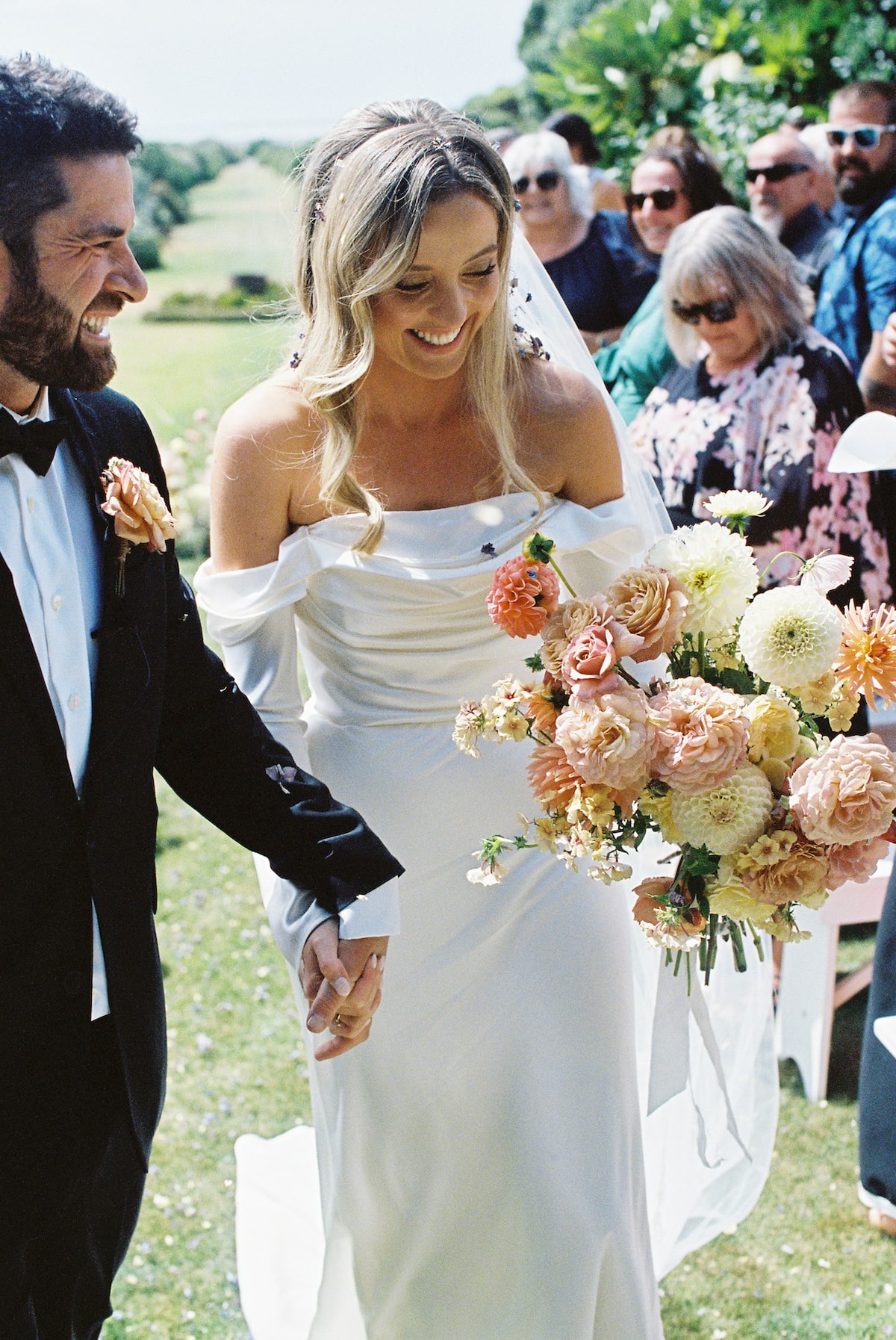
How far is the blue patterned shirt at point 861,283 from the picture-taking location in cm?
490

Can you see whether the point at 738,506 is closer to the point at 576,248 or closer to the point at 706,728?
the point at 706,728

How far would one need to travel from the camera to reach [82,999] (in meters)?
1.74

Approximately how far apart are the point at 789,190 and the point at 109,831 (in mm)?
5167

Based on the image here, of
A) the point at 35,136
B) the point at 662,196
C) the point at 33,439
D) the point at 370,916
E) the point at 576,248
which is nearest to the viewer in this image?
the point at 35,136

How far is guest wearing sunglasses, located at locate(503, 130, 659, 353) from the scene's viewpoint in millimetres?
5793

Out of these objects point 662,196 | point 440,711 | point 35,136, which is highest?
point 35,136

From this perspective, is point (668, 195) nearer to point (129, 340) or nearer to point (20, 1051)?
point (20, 1051)

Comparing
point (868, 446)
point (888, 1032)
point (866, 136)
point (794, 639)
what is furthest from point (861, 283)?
point (794, 639)

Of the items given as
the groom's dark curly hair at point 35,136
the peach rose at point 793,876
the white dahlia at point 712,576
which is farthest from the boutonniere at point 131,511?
the peach rose at point 793,876

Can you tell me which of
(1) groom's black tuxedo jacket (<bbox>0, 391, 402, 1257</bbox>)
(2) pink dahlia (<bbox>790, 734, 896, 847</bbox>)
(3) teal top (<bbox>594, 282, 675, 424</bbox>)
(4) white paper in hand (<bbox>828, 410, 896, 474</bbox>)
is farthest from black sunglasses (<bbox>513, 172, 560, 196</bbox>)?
(2) pink dahlia (<bbox>790, 734, 896, 847</bbox>)

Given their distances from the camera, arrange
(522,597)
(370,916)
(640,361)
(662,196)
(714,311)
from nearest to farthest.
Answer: (522,597), (370,916), (714,311), (640,361), (662,196)

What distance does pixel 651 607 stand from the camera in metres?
1.75

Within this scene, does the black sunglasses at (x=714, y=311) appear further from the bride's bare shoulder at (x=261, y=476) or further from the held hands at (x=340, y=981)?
the held hands at (x=340, y=981)

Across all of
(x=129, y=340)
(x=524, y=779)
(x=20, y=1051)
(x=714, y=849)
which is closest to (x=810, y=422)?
(x=524, y=779)
